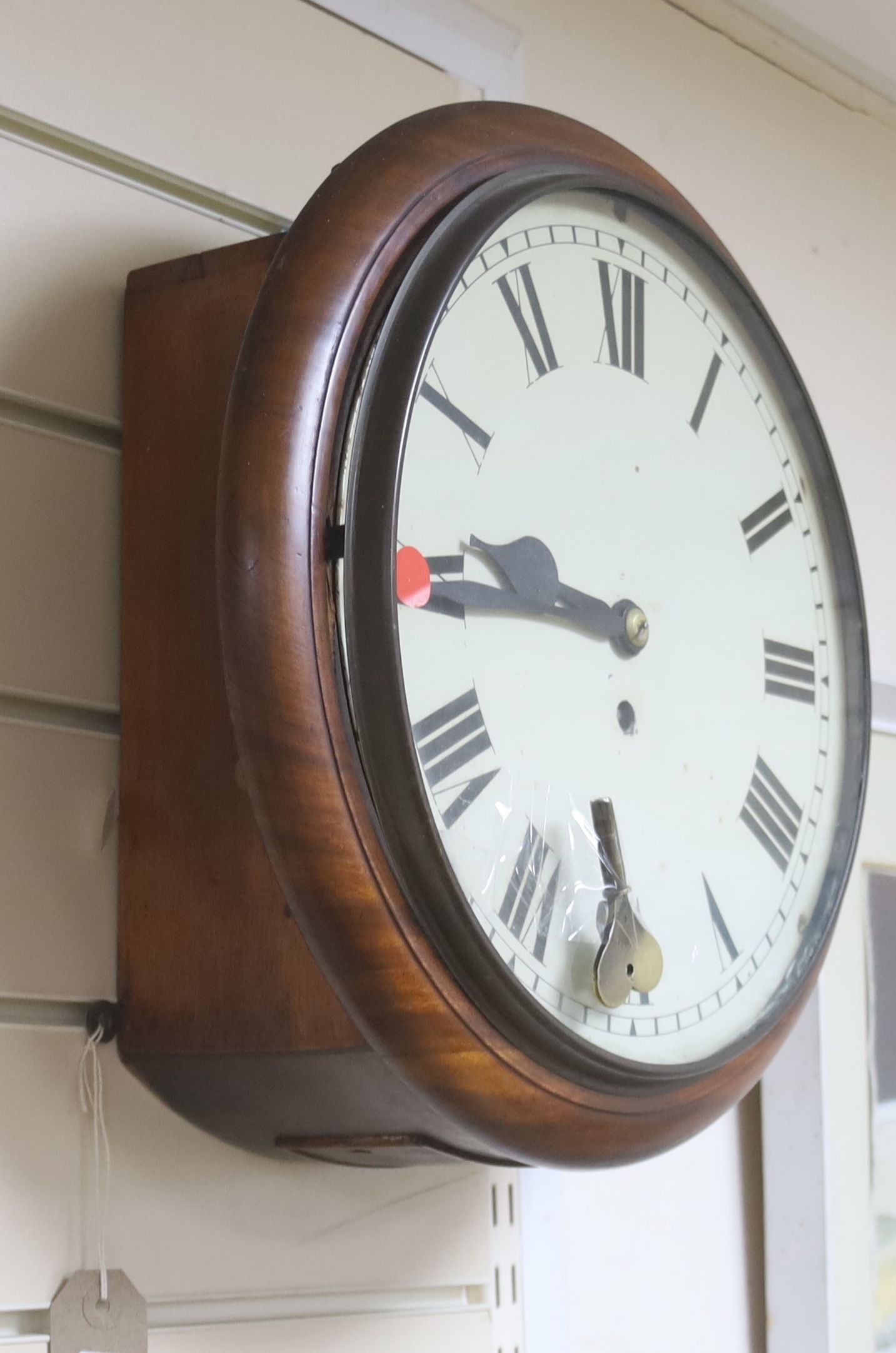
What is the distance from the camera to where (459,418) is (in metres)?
0.66

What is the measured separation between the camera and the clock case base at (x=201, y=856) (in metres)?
0.64

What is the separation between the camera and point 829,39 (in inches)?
53.0

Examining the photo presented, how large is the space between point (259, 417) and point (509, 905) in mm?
220

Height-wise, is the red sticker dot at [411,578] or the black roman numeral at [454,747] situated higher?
the red sticker dot at [411,578]

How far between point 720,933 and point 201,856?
25cm

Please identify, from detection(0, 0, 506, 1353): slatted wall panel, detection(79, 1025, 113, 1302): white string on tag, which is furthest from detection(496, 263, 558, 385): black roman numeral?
detection(79, 1025, 113, 1302): white string on tag

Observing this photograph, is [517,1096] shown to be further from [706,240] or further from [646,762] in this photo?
[706,240]

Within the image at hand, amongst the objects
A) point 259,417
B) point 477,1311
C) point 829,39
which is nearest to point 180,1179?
point 477,1311

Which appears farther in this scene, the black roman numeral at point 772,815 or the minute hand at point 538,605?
the black roman numeral at point 772,815

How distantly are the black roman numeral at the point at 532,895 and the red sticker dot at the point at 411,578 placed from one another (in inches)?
4.4

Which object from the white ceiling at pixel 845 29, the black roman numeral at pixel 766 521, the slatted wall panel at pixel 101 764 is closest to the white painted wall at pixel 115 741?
the slatted wall panel at pixel 101 764

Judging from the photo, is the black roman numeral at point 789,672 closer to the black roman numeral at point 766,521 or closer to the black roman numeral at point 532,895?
the black roman numeral at point 766,521

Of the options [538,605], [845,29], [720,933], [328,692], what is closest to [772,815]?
[720,933]

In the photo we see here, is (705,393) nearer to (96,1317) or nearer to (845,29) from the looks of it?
(96,1317)
